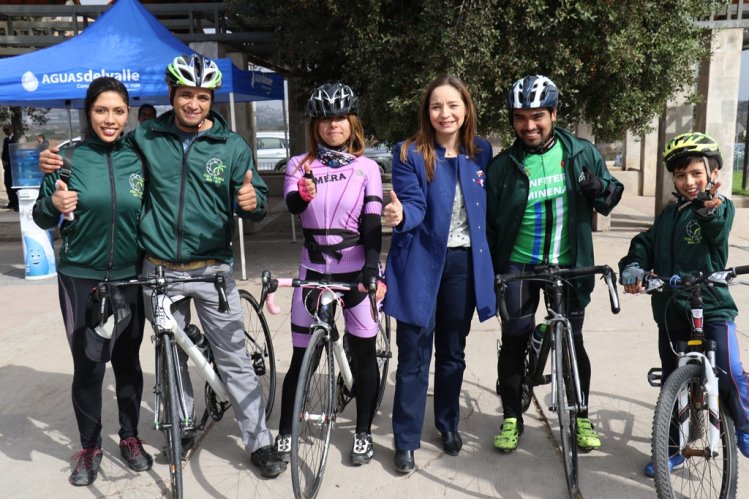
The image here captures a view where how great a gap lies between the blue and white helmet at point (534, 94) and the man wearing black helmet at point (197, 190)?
4.55 feet

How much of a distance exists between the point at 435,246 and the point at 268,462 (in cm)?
143

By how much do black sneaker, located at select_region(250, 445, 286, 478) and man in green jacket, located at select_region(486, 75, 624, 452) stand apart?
1389 mm

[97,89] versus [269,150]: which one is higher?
[97,89]

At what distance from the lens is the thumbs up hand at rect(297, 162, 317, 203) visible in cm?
323

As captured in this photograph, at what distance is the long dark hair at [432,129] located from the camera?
3408 mm

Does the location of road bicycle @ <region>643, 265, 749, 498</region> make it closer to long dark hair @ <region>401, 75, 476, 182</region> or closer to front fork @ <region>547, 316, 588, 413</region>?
front fork @ <region>547, 316, 588, 413</region>

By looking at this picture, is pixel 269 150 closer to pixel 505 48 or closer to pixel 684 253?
pixel 505 48

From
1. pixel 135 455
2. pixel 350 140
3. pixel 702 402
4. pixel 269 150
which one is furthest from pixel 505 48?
pixel 269 150

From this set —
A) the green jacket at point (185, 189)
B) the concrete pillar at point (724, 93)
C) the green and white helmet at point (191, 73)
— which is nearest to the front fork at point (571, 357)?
the green jacket at point (185, 189)

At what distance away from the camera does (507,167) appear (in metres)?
3.52

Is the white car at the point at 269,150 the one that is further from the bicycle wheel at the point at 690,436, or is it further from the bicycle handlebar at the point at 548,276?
the bicycle wheel at the point at 690,436

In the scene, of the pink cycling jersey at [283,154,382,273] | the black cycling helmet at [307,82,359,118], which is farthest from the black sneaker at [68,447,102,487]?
the black cycling helmet at [307,82,359,118]

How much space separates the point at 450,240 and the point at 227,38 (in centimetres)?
795

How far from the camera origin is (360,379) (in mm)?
3650
